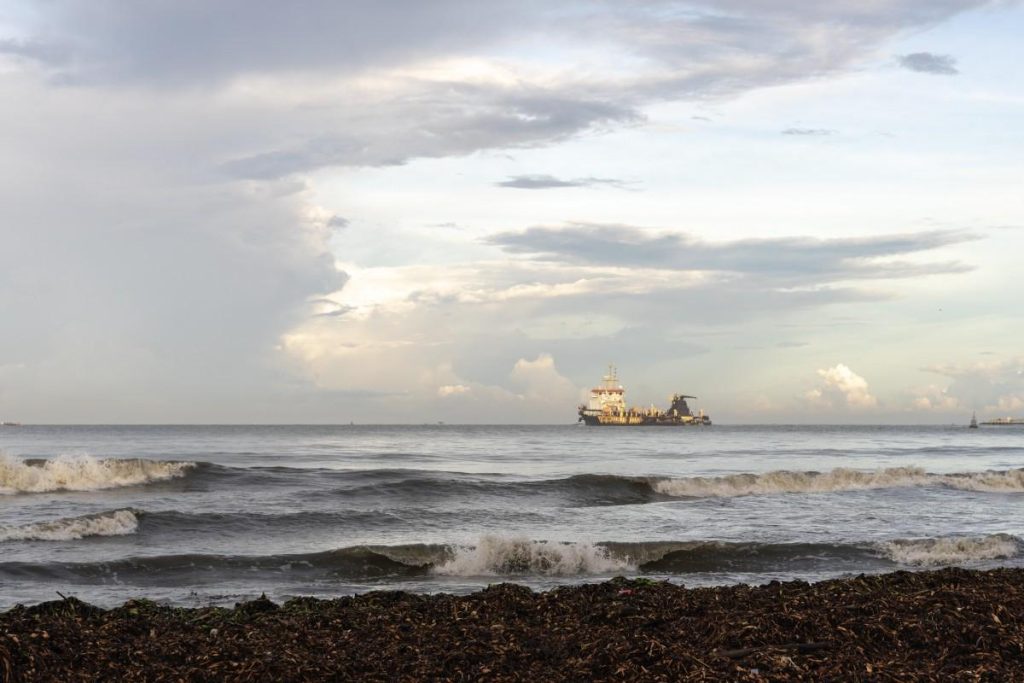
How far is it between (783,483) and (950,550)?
1695 cm

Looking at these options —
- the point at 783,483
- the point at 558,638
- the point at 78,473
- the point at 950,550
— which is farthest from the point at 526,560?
the point at 78,473

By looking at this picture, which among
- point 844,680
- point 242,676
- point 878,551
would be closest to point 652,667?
point 844,680

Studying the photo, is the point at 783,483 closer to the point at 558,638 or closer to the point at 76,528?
the point at 76,528

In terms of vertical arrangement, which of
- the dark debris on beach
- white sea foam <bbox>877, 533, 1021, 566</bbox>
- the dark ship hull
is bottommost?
the dark ship hull

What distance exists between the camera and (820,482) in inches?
1314

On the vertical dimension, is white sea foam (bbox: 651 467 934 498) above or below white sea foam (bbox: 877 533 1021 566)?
below

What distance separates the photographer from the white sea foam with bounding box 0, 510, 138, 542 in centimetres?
1758

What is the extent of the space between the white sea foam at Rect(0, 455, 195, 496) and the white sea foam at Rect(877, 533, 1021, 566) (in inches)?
934

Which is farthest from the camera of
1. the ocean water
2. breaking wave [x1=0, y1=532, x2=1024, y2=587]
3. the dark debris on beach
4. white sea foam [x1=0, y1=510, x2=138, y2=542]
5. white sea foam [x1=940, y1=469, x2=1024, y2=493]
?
white sea foam [x1=940, y1=469, x2=1024, y2=493]

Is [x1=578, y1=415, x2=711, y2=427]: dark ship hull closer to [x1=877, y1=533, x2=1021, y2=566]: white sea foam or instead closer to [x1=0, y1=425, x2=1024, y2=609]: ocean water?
[x1=0, y1=425, x2=1024, y2=609]: ocean water

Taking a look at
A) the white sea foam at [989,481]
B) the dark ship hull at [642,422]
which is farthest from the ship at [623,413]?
the white sea foam at [989,481]

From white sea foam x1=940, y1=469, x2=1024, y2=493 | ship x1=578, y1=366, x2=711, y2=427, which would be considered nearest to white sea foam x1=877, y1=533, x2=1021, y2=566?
white sea foam x1=940, y1=469, x2=1024, y2=493

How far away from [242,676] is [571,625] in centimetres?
293

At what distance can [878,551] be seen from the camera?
16516 millimetres
